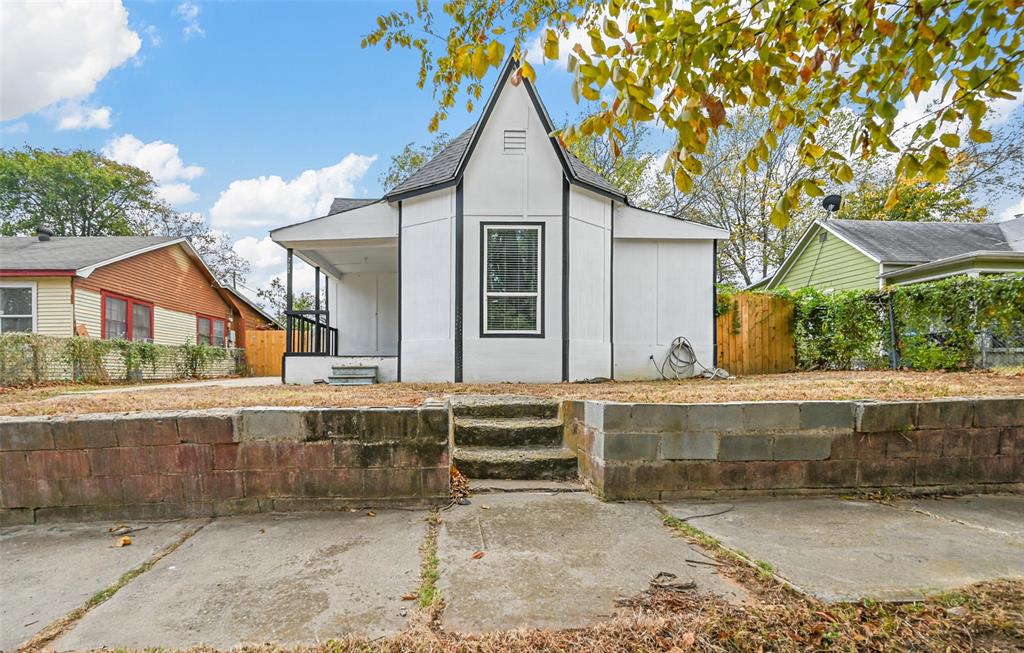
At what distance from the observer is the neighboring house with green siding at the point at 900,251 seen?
37.0 feet

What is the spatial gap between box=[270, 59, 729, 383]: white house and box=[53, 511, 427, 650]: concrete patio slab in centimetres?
479

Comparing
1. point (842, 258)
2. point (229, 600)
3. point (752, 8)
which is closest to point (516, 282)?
point (752, 8)

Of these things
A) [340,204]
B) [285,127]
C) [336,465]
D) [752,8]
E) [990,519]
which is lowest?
[990,519]

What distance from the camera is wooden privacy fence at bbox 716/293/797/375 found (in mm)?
9977

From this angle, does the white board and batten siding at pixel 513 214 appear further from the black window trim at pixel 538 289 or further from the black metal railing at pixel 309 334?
the black metal railing at pixel 309 334

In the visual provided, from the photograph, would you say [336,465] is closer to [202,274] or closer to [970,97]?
[970,97]

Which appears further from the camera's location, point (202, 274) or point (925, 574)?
point (202, 274)

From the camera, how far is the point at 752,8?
2.13 metres

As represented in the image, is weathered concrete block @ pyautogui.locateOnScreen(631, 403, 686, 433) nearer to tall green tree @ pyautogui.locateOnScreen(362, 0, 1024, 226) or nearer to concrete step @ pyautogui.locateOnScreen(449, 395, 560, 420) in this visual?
concrete step @ pyautogui.locateOnScreen(449, 395, 560, 420)

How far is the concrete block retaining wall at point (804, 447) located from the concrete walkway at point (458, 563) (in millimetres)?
173

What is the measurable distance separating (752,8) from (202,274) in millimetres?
20571

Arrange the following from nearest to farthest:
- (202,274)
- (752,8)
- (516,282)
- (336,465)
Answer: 1. (752,8)
2. (336,465)
3. (516,282)
4. (202,274)

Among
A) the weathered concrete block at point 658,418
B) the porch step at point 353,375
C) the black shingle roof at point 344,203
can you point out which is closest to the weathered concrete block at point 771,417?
the weathered concrete block at point 658,418

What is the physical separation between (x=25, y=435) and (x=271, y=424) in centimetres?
139
